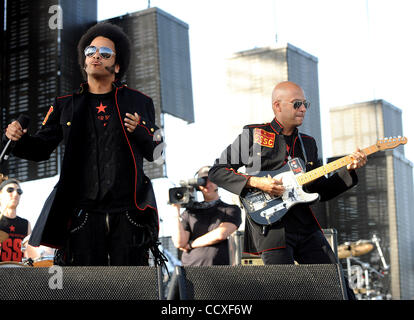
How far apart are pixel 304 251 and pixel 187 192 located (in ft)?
7.77

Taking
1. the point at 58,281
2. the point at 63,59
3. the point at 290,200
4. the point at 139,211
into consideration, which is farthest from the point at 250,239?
the point at 63,59

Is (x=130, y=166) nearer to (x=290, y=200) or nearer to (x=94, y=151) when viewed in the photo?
(x=94, y=151)

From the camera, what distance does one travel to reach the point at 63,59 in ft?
24.9

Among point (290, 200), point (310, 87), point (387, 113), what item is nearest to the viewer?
point (290, 200)

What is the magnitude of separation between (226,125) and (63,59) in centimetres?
343

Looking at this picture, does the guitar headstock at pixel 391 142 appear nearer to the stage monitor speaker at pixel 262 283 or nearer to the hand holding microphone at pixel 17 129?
the stage monitor speaker at pixel 262 283

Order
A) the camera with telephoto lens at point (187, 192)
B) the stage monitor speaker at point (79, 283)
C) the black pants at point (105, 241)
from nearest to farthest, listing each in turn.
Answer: the stage monitor speaker at point (79, 283) → the black pants at point (105, 241) → the camera with telephoto lens at point (187, 192)

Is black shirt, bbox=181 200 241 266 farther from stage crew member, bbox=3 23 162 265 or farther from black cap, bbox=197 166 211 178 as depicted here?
stage crew member, bbox=3 23 162 265

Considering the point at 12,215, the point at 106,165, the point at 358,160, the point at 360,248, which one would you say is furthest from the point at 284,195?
the point at 360,248

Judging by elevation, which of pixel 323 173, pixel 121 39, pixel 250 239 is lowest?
pixel 250 239

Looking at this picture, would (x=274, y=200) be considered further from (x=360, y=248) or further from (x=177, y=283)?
(x=360, y=248)

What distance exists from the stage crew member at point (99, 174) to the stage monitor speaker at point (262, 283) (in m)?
Result: 0.46

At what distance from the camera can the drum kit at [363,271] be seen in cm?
1137

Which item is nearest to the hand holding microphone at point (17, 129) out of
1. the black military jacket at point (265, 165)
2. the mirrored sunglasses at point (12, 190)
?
the black military jacket at point (265, 165)
